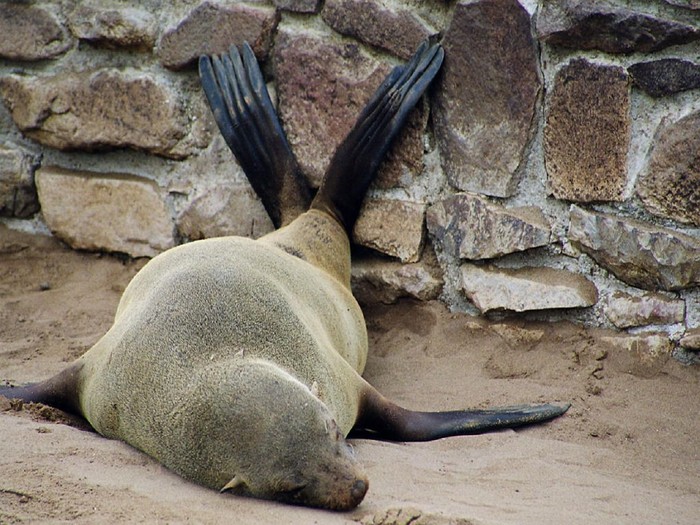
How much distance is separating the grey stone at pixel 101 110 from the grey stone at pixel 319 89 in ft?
1.78

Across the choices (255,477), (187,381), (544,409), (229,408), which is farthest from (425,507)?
(544,409)

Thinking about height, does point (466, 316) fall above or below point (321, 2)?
below

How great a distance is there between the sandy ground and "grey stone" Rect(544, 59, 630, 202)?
1.92 ft

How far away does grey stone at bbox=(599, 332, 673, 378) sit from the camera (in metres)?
3.46

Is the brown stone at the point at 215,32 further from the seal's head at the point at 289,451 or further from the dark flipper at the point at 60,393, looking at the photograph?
the seal's head at the point at 289,451

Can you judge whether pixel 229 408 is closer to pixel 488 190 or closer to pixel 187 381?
pixel 187 381

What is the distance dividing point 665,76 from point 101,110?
253cm

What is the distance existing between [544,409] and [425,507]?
43.5 inches

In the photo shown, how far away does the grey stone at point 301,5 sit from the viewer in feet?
13.1

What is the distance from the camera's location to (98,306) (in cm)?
423

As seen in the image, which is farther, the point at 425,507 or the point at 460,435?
the point at 460,435

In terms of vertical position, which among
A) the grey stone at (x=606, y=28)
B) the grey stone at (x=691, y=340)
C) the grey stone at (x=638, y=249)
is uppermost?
the grey stone at (x=606, y=28)

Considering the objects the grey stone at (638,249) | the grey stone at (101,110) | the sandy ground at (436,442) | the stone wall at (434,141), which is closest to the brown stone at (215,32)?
the stone wall at (434,141)

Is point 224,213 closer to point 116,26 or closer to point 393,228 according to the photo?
point 393,228
